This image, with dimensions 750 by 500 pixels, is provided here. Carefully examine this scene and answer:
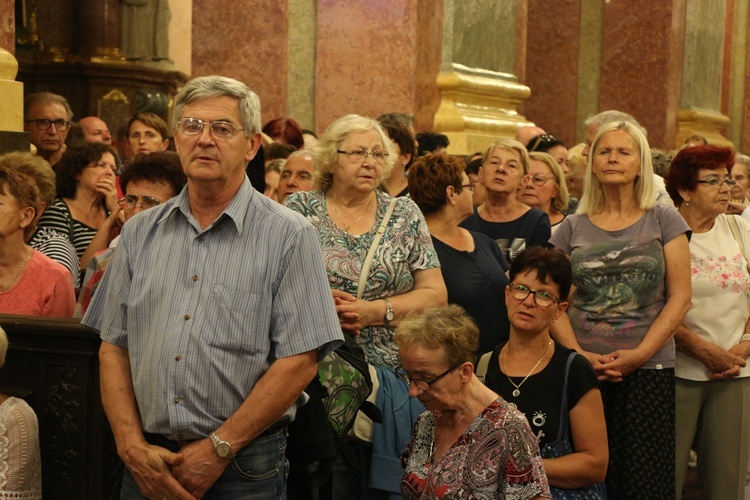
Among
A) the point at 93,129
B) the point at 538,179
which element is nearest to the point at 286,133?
the point at 93,129

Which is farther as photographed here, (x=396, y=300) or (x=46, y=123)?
(x=46, y=123)

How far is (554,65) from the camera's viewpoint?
13.8 metres

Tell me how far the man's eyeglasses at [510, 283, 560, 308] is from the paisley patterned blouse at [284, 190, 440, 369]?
349 mm

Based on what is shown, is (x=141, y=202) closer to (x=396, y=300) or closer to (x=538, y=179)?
(x=396, y=300)

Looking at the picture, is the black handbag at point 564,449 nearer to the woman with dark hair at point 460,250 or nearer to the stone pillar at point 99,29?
the woman with dark hair at point 460,250

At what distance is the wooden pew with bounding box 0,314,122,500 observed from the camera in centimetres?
391

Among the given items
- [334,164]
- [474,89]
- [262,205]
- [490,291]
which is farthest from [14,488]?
[474,89]

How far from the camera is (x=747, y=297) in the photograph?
5.41 metres

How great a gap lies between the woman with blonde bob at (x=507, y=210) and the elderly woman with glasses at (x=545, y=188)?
11.9 inches

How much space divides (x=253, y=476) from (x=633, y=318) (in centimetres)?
227

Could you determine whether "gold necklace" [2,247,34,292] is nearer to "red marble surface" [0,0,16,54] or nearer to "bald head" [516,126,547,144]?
"red marble surface" [0,0,16,54]

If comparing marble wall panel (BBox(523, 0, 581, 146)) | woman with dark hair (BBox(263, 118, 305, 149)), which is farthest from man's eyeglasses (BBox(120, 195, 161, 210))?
marble wall panel (BBox(523, 0, 581, 146))

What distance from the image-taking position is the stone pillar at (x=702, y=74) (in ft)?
42.5

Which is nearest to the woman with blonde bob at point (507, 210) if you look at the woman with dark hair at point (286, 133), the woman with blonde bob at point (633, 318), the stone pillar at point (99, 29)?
the woman with blonde bob at point (633, 318)
